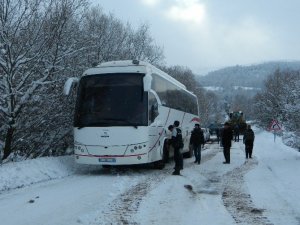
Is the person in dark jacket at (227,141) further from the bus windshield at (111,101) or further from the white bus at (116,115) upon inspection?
the bus windshield at (111,101)

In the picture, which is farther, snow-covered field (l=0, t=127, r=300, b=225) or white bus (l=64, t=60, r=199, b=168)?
white bus (l=64, t=60, r=199, b=168)

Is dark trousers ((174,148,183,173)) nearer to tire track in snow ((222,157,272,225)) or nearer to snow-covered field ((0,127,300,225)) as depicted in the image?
snow-covered field ((0,127,300,225))

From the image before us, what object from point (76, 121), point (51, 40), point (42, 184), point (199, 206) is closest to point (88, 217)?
point (199, 206)

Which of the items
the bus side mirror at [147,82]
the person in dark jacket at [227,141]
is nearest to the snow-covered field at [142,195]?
the bus side mirror at [147,82]

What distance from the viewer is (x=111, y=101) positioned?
55.8 feet

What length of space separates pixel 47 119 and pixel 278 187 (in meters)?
9.55

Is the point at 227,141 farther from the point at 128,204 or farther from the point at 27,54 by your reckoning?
the point at 128,204

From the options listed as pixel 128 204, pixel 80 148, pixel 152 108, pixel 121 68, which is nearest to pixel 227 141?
pixel 152 108

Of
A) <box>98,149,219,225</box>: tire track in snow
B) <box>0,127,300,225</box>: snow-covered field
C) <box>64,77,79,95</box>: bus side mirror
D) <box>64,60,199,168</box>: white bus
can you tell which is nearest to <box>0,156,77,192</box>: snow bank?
<box>0,127,300,225</box>: snow-covered field

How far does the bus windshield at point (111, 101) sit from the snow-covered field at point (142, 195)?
6.15ft

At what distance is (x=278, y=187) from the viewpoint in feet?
46.3

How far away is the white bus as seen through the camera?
16.7 m

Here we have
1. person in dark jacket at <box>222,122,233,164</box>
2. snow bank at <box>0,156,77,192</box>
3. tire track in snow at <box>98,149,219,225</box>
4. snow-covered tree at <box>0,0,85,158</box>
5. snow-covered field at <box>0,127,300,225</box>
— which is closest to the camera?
tire track in snow at <box>98,149,219,225</box>

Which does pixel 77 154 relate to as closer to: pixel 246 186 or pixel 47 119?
Result: pixel 47 119
